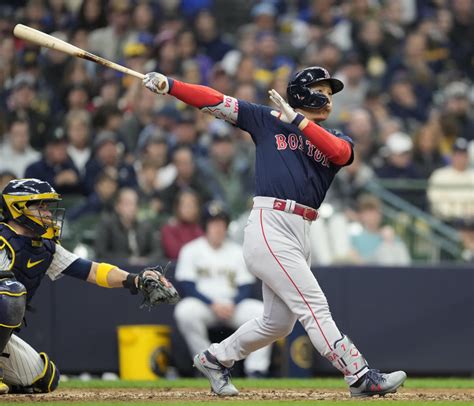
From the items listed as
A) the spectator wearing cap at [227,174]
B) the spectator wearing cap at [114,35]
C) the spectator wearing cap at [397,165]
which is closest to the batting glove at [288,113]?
the spectator wearing cap at [227,174]

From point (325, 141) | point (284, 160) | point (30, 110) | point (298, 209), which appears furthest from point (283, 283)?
point (30, 110)

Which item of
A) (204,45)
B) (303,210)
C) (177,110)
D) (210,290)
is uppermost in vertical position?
(204,45)

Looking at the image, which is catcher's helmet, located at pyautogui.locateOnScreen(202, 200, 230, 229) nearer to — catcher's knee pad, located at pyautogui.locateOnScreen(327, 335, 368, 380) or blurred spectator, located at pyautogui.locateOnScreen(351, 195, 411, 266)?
blurred spectator, located at pyautogui.locateOnScreen(351, 195, 411, 266)

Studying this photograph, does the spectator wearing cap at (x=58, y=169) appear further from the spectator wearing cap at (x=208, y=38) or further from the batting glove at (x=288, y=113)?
the batting glove at (x=288, y=113)

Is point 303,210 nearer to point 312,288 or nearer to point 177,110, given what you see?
point 312,288

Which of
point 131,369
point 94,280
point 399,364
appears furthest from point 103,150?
point 94,280

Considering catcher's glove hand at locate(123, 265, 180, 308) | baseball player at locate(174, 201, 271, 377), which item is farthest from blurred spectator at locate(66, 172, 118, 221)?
catcher's glove hand at locate(123, 265, 180, 308)

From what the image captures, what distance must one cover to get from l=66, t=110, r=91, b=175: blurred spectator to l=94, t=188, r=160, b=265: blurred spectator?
1322 millimetres

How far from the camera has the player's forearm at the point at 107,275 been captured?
7.58m

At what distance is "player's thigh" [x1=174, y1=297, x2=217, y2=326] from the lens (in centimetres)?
1066

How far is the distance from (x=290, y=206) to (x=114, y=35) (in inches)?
312

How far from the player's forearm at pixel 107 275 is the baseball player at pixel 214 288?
3112 mm

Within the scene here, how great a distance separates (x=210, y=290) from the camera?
10992 millimetres

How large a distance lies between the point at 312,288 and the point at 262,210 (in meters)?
0.59
